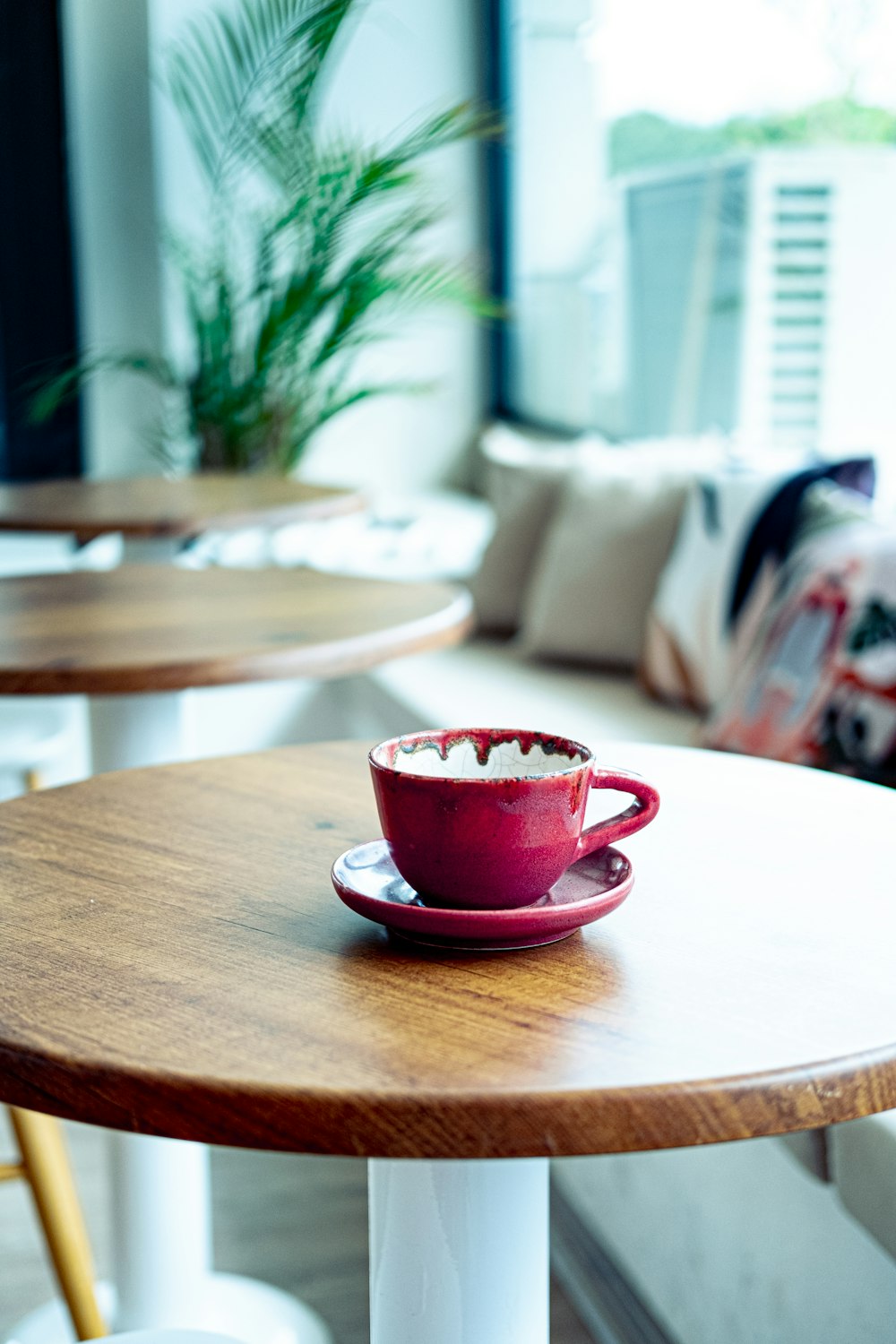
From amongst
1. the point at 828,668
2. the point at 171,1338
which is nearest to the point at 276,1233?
the point at 828,668

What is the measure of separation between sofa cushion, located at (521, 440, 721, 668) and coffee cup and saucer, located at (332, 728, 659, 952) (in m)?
1.84

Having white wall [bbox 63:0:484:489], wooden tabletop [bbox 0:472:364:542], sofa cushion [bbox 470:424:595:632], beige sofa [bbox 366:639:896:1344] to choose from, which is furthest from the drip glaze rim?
white wall [bbox 63:0:484:489]

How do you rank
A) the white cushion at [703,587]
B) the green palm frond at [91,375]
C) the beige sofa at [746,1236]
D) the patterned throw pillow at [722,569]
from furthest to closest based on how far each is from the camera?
the green palm frond at [91,375] < the white cushion at [703,587] < the patterned throw pillow at [722,569] < the beige sofa at [746,1236]

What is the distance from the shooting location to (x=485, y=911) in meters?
0.63

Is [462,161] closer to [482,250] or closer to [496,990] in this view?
[482,250]

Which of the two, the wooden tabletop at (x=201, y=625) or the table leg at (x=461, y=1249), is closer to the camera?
the table leg at (x=461, y=1249)

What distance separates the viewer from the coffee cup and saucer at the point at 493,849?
0.62 meters

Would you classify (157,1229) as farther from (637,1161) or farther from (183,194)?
(183,194)

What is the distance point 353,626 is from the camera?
139cm

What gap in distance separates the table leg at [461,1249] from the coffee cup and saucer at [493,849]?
14 cm

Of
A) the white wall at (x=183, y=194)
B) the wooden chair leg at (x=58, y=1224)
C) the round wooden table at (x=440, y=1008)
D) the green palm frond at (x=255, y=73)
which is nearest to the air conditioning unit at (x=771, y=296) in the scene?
the green palm frond at (x=255, y=73)

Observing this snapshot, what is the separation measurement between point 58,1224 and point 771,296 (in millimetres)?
1992

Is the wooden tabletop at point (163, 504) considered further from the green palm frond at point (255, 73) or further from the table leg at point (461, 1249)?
the table leg at point (461, 1249)

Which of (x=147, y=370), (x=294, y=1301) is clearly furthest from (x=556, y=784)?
(x=147, y=370)
